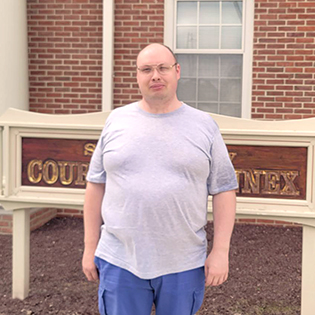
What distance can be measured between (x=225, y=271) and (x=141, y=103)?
0.83 m

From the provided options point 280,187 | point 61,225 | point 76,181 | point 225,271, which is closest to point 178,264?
point 225,271

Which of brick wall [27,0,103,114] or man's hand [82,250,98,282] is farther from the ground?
brick wall [27,0,103,114]

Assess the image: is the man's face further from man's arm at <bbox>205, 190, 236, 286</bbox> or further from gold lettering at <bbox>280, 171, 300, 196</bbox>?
gold lettering at <bbox>280, 171, 300, 196</bbox>

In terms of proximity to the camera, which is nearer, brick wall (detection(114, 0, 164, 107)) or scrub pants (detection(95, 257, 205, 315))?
scrub pants (detection(95, 257, 205, 315))

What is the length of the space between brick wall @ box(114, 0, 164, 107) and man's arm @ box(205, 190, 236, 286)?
4.32 meters

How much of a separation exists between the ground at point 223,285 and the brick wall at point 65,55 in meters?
1.69

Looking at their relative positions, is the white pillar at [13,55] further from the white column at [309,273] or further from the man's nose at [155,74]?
the man's nose at [155,74]

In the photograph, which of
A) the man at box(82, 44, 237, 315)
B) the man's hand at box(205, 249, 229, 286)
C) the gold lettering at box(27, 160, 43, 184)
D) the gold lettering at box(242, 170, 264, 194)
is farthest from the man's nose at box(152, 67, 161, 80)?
the gold lettering at box(27, 160, 43, 184)

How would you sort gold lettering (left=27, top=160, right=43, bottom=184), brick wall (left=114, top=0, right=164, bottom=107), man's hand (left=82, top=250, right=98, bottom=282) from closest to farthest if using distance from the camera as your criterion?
1. man's hand (left=82, top=250, right=98, bottom=282)
2. gold lettering (left=27, top=160, right=43, bottom=184)
3. brick wall (left=114, top=0, right=164, bottom=107)

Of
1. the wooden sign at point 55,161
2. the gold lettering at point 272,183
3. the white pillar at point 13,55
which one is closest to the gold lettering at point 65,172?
the wooden sign at point 55,161

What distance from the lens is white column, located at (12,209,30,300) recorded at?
3914 millimetres

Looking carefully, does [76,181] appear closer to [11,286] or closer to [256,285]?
[11,286]

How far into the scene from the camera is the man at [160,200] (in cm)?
198

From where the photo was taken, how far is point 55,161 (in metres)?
3.78
